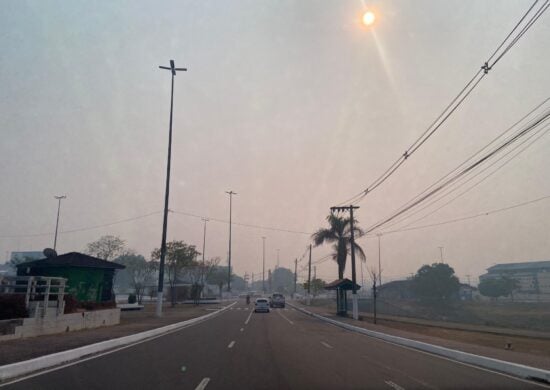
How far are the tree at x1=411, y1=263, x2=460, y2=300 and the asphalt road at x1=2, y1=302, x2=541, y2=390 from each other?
3127 inches

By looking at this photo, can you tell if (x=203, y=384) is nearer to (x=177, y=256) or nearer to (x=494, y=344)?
(x=494, y=344)

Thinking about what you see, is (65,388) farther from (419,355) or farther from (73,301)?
(73,301)

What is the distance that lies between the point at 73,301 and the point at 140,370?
13340 millimetres

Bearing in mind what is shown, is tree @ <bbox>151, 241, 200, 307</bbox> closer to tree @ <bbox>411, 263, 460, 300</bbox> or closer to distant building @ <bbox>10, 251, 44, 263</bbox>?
distant building @ <bbox>10, 251, 44, 263</bbox>

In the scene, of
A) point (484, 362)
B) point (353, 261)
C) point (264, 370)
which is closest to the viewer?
point (264, 370)

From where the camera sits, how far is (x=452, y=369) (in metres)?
12.1

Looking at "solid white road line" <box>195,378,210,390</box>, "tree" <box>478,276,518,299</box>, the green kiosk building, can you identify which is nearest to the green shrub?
the green kiosk building

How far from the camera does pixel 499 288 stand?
103 metres

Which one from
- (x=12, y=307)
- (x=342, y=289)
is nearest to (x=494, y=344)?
(x=342, y=289)

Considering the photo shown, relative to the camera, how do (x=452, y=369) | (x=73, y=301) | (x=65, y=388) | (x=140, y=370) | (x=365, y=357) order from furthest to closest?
(x=73, y=301)
(x=365, y=357)
(x=452, y=369)
(x=140, y=370)
(x=65, y=388)

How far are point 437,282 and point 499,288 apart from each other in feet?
76.5

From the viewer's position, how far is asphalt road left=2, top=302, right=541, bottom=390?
30.6 feet

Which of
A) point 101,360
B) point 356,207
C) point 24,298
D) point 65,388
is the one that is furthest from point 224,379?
point 356,207

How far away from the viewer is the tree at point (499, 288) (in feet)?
334
